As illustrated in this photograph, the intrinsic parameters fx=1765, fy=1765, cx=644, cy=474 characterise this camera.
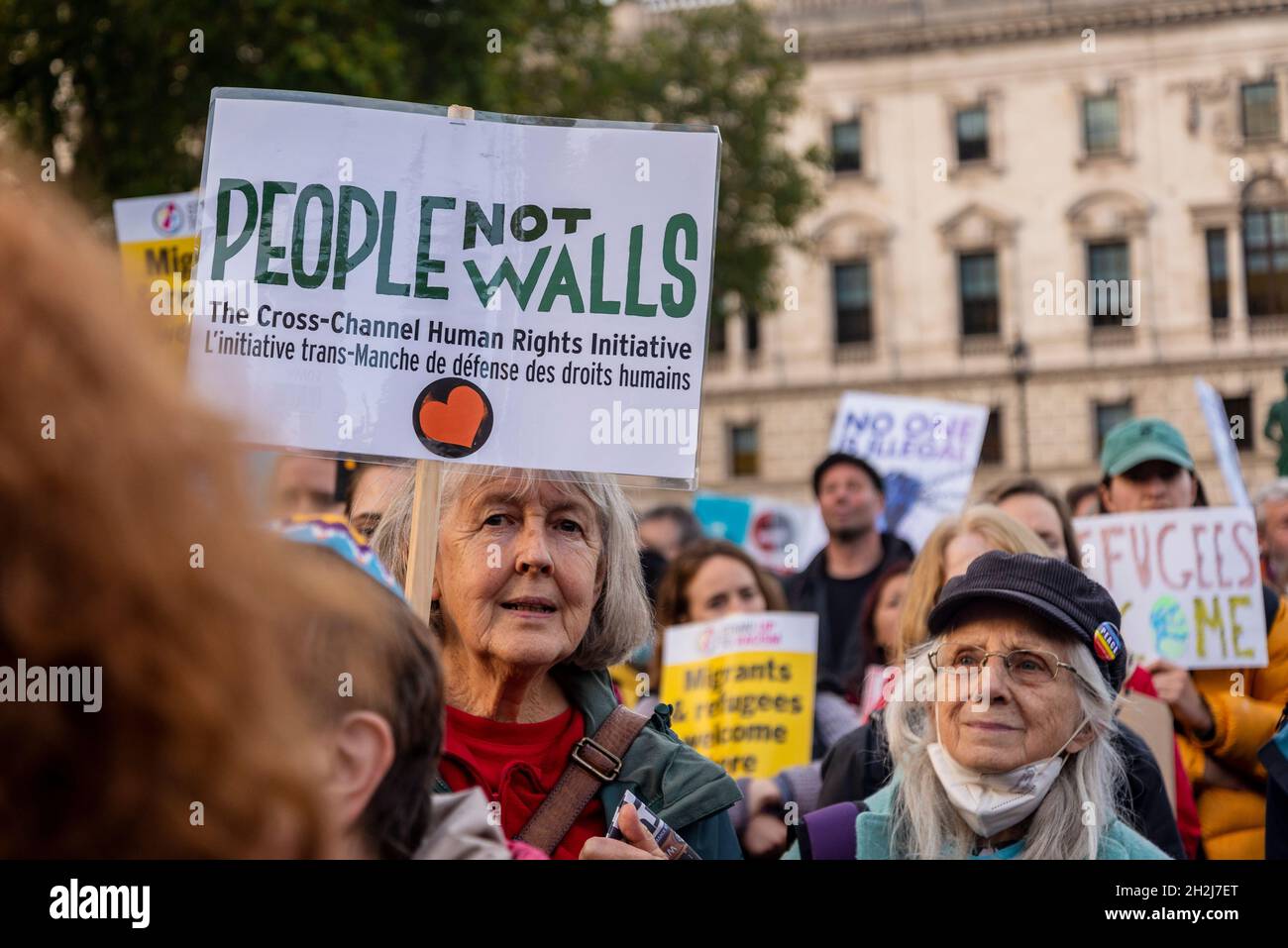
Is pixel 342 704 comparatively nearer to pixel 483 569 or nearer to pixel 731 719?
pixel 483 569

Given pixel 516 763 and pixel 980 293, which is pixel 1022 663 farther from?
pixel 980 293

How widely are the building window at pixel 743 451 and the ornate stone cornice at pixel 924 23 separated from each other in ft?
30.6

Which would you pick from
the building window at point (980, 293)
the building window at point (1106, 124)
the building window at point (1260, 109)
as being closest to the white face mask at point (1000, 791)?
the building window at point (1260, 109)

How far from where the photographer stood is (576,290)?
121 inches

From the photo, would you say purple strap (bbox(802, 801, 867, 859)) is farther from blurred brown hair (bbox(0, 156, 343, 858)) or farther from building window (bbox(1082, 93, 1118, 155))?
building window (bbox(1082, 93, 1118, 155))

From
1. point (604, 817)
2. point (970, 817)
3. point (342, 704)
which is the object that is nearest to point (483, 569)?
point (604, 817)

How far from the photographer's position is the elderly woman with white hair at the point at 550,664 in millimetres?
2783

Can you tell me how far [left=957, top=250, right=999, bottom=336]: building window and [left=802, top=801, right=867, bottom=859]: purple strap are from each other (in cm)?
4067

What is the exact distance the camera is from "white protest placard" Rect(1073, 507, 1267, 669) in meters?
4.95

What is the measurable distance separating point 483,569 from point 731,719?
8.58ft

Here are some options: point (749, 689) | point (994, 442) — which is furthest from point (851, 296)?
point (749, 689)

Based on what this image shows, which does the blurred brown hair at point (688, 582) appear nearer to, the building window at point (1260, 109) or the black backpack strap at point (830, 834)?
the black backpack strap at point (830, 834)

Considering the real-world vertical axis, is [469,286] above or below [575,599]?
above
